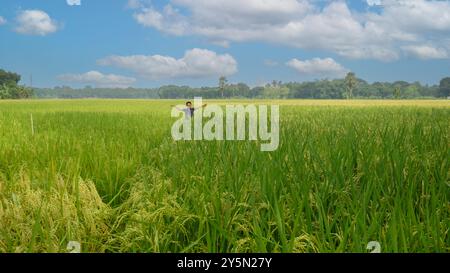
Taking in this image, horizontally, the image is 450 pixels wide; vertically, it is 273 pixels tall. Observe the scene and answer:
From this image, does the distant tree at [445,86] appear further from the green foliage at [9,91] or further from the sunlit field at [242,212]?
the green foliage at [9,91]

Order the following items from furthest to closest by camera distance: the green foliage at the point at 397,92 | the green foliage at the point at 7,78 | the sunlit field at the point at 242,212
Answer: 1. the green foliage at the point at 397,92
2. the green foliage at the point at 7,78
3. the sunlit field at the point at 242,212

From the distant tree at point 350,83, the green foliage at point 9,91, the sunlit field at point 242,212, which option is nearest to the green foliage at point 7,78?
the green foliage at point 9,91

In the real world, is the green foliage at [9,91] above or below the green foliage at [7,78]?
below

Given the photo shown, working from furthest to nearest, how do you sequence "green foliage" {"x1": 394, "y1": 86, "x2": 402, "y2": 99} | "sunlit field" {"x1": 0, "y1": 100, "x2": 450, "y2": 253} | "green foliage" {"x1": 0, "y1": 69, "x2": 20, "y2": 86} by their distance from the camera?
"green foliage" {"x1": 394, "y1": 86, "x2": 402, "y2": 99}
"green foliage" {"x1": 0, "y1": 69, "x2": 20, "y2": 86}
"sunlit field" {"x1": 0, "y1": 100, "x2": 450, "y2": 253}

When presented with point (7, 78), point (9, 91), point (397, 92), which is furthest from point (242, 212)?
point (397, 92)

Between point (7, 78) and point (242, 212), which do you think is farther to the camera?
point (7, 78)

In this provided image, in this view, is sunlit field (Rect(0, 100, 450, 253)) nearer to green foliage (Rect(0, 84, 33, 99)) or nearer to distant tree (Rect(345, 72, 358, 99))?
green foliage (Rect(0, 84, 33, 99))

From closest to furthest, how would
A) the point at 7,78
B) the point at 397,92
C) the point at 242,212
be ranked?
the point at 242,212 < the point at 7,78 < the point at 397,92

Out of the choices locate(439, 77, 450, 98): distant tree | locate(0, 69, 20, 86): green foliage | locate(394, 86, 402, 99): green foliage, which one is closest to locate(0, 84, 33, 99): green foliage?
locate(0, 69, 20, 86): green foliage

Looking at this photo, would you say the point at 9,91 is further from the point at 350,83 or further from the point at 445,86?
the point at 350,83

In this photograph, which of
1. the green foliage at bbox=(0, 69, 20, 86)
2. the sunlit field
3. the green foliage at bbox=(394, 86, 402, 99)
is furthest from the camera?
the green foliage at bbox=(394, 86, 402, 99)

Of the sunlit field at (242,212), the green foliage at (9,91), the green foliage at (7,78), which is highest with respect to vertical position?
the green foliage at (7,78)

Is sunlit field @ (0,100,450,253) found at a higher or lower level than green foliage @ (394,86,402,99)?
lower

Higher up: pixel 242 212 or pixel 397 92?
pixel 397 92
